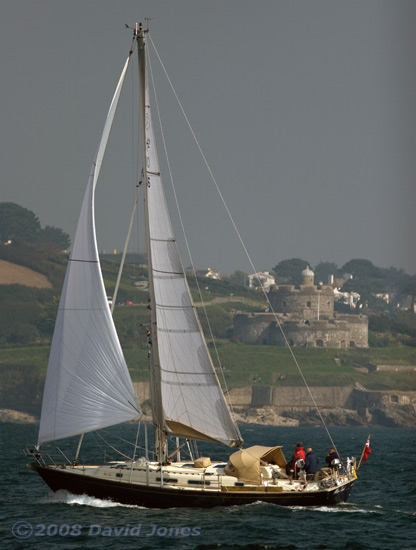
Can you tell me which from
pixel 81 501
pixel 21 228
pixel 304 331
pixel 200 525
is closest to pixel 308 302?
pixel 304 331

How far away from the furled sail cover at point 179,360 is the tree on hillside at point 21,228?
165146mm

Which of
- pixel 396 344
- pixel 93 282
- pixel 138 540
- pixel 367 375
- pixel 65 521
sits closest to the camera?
pixel 138 540

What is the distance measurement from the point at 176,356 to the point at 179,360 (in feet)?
0.39

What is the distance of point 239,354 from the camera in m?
121

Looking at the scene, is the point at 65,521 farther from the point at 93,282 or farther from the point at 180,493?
the point at 93,282

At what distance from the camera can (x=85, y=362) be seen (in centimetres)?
2650

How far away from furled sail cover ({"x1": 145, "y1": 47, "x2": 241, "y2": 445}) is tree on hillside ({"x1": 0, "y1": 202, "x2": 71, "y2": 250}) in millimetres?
165146

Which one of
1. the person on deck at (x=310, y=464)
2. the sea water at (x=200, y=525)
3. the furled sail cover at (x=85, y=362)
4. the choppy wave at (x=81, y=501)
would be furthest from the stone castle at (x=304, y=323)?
the furled sail cover at (x=85, y=362)

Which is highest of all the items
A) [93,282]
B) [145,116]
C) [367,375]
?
[145,116]

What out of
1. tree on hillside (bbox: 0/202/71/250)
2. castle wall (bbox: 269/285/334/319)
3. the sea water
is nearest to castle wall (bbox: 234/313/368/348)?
castle wall (bbox: 269/285/334/319)

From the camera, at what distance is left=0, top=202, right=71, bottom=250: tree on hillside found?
19350cm

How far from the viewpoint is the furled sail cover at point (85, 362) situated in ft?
86.7

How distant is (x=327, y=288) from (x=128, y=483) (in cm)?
11805

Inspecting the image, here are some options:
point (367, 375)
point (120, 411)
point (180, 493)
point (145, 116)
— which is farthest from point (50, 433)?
point (367, 375)
